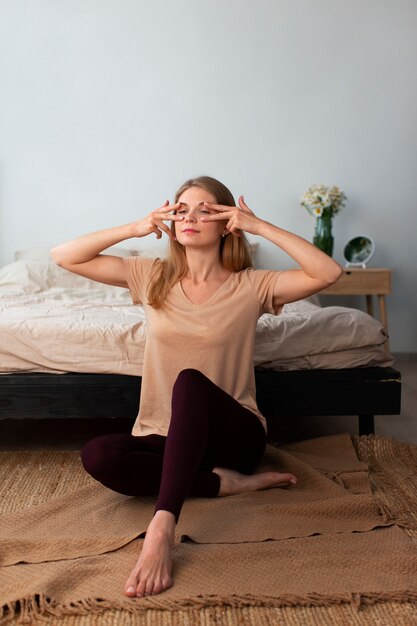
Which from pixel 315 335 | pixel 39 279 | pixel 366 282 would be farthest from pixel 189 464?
pixel 366 282

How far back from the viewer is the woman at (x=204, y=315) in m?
1.91

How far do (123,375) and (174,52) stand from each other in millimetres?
2816

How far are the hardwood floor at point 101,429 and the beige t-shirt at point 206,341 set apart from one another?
84 centimetres

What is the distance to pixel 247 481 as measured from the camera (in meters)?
2.07

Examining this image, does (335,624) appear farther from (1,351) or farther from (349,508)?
(1,351)

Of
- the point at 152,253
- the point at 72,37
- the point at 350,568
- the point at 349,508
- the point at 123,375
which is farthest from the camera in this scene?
the point at 72,37

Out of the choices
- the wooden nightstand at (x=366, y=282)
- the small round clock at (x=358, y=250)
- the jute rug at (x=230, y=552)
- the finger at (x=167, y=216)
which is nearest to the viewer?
the jute rug at (x=230, y=552)

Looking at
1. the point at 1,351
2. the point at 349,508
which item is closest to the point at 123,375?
the point at 1,351

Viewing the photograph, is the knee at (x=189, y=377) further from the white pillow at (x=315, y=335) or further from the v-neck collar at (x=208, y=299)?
the white pillow at (x=315, y=335)

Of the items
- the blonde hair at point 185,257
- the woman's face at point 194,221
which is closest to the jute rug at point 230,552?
the blonde hair at point 185,257

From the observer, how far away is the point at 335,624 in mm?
1463

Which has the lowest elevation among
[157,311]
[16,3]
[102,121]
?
[157,311]

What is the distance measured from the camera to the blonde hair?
204cm

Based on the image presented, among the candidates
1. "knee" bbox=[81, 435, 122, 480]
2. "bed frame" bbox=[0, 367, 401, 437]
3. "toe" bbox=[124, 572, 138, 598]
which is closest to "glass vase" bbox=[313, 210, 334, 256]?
"bed frame" bbox=[0, 367, 401, 437]
